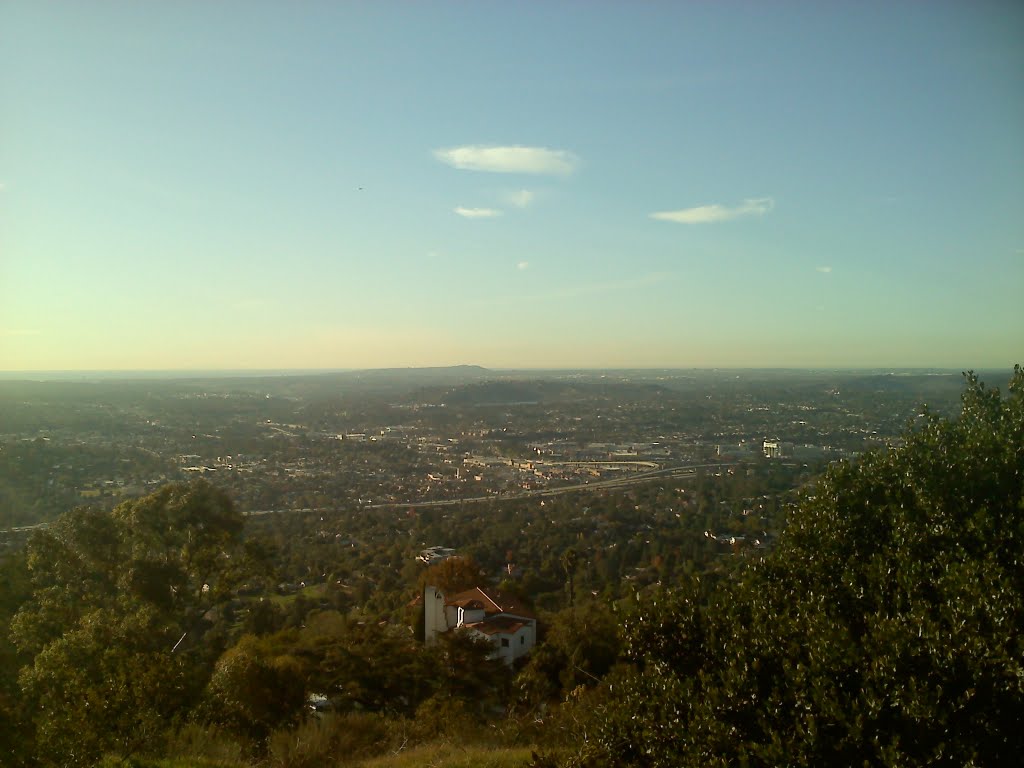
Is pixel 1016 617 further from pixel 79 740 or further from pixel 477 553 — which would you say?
pixel 477 553

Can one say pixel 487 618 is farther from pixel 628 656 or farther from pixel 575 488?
pixel 575 488

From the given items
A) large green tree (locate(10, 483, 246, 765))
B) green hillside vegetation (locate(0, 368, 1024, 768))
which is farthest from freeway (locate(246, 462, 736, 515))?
green hillside vegetation (locate(0, 368, 1024, 768))

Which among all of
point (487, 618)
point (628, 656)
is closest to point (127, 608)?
point (487, 618)

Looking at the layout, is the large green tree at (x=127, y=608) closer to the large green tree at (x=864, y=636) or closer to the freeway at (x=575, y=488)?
the large green tree at (x=864, y=636)

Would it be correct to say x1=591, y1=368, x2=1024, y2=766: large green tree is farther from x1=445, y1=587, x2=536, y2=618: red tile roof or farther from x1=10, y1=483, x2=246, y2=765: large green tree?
x1=445, y1=587, x2=536, y2=618: red tile roof

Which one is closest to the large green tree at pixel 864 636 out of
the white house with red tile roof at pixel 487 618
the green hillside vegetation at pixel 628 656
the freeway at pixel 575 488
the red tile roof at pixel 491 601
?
the green hillside vegetation at pixel 628 656
